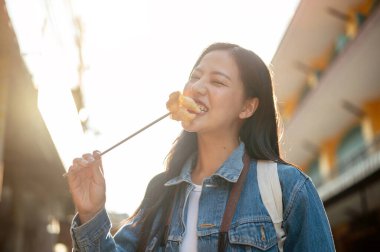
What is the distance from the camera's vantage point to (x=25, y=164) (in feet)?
32.2

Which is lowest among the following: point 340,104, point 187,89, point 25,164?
point 25,164

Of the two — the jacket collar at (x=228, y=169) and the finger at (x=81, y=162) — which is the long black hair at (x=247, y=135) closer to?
the jacket collar at (x=228, y=169)

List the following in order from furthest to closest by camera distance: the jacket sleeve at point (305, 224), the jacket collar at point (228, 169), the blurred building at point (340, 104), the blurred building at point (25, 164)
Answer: the blurred building at point (340, 104) < the blurred building at point (25, 164) < the jacket collar at point (228, 169) < the jacket sleeve at point (305, 224)

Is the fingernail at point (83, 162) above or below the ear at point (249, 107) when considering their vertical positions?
below

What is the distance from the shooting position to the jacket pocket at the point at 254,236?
2.17m

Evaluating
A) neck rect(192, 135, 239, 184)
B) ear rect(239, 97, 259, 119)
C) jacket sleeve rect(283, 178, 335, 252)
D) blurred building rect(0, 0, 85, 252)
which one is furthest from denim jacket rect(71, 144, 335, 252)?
blurred building rect(0, 0, 85, 252)

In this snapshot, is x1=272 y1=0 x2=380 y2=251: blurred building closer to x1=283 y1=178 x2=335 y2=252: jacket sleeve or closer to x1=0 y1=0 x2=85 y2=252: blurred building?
x1=0 y1=0 x2=85 y2=252: blurred building

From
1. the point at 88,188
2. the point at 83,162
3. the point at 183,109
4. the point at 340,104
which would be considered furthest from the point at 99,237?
the point at 340,104

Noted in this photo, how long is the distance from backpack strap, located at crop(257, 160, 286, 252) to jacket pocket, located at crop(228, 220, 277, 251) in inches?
1.2

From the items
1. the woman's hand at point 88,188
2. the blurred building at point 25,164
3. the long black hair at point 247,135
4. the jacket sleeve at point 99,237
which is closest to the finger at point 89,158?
the woman's hand at point 88,188

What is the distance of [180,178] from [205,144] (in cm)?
20

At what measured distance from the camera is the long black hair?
2.53 metres

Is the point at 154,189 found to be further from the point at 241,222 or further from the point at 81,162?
the point at 241,222

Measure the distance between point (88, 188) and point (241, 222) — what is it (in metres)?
0.67
